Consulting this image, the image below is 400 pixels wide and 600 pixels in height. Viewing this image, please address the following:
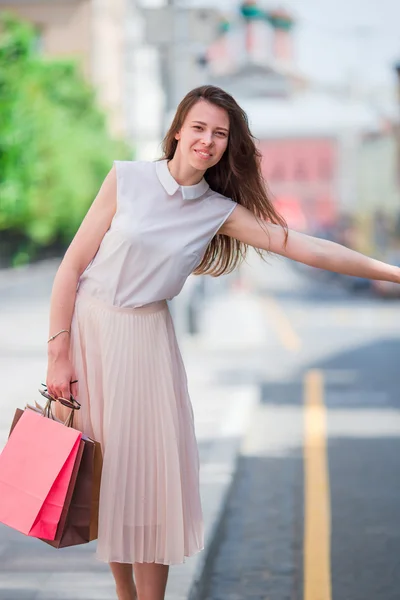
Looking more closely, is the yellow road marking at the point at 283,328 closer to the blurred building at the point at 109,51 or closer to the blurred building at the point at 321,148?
the blurred building at the point at 109,51

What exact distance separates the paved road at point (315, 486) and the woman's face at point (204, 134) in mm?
2245

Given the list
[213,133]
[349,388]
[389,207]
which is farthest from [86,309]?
[389,207]

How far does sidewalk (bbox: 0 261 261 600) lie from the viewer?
4.96 meters

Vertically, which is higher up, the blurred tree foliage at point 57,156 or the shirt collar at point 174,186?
the shirt collar at point 174,186

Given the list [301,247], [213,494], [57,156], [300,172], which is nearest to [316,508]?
[213,494]

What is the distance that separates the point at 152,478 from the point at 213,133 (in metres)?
1.03

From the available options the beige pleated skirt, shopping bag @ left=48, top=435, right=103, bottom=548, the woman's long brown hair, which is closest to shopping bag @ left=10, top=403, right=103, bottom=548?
shopping bag @ left=48, top=435, right=103, bottom=548

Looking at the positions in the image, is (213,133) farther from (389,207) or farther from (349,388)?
(389,207)

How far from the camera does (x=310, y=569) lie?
569 centimetres

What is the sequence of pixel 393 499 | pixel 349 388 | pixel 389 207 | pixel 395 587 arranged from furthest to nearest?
pixel 389 207 → pixel 349 388 → pixel 393 499 → pixel 395 587

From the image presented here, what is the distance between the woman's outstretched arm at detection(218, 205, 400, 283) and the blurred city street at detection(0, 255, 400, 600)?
1.42m

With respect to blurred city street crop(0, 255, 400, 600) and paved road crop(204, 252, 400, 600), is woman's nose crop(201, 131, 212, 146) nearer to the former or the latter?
blurred city street crop(0, 255, 400, 600)

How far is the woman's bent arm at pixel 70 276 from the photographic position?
12.1ft

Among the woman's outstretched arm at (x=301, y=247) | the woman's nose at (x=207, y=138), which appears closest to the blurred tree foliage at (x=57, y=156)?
the woman's outstretched arm at (x=301, y=247)
